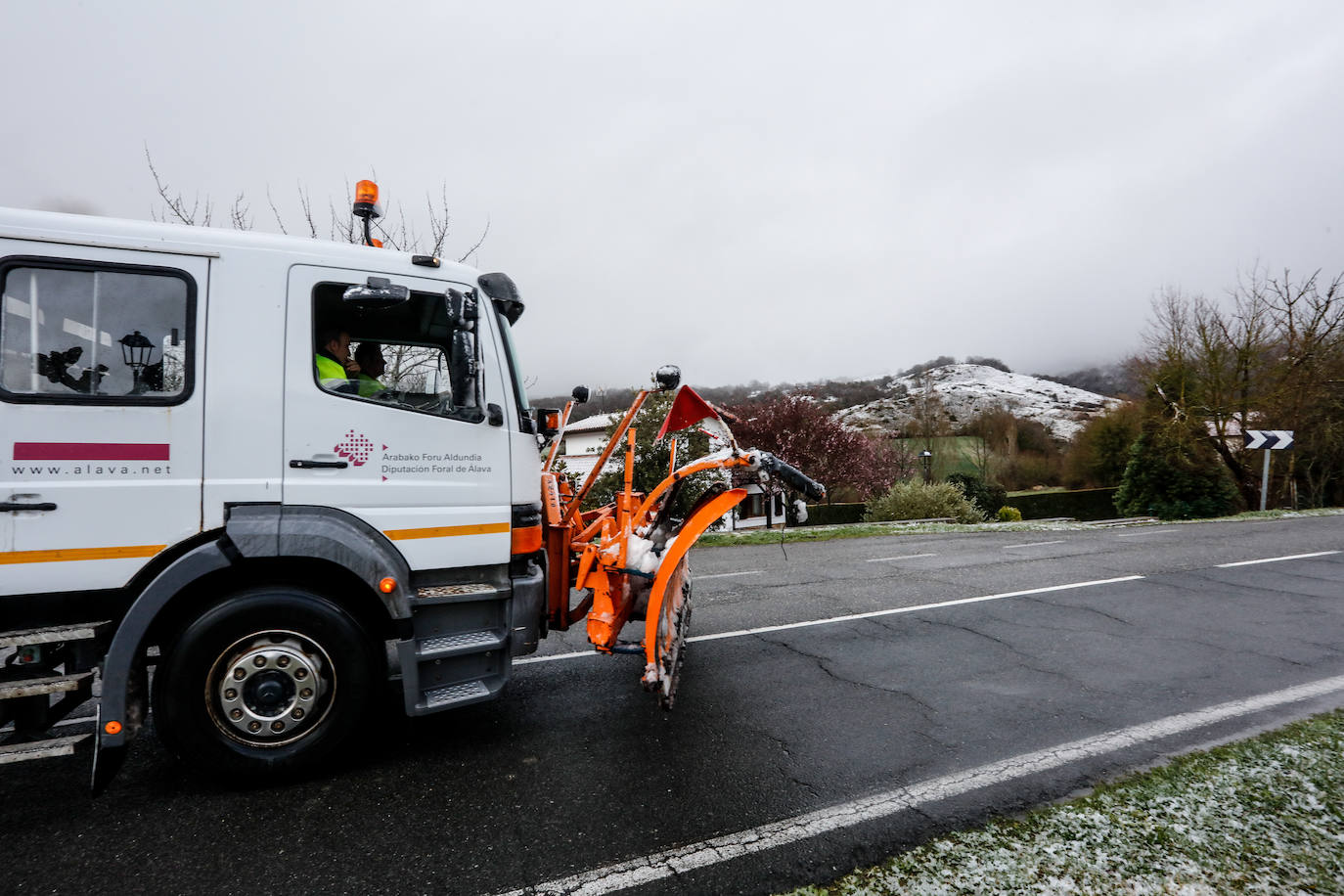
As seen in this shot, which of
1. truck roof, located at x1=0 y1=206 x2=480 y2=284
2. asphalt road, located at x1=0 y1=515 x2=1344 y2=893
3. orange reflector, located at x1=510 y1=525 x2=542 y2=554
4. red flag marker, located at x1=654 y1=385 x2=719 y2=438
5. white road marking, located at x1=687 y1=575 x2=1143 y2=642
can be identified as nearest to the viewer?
asphalt road, located at x1=0 y1=515 x2=1344 y2=893

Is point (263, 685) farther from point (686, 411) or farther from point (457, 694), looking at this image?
point (686, 411)

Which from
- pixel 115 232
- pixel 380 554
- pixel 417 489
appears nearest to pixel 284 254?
pixel 115 232

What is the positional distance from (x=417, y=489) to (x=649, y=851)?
2.10 m

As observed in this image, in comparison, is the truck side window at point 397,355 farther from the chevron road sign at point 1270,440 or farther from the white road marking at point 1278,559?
the chevron road sign at point 1270,440

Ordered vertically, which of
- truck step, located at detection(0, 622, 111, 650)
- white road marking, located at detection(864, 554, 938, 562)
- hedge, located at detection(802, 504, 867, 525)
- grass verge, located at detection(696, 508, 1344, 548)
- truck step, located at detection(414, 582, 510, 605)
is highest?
truck step, located at detection(414, 582, 510, 605)

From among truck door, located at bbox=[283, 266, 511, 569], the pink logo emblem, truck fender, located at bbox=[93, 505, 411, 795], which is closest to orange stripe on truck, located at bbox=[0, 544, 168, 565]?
truck fender, located at bbox=[93, 505, 411, 795]

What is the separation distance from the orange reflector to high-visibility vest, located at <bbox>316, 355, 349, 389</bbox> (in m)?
1.23

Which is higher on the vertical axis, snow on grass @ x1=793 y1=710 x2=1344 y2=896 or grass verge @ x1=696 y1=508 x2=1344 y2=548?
snow on grass @ x1=793 y1=710 x2=1344 y2=896

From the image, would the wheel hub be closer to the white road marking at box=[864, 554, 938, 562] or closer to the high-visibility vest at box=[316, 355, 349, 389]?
the high-visibility vest at box=[316, 355, 349, 389]

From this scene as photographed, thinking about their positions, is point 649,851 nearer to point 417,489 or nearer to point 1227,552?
point 417,489

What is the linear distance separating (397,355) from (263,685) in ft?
6.69

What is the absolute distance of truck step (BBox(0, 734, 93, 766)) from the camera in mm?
2713

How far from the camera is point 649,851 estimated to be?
8.80 feet

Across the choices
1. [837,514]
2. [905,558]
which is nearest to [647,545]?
[905,558]
